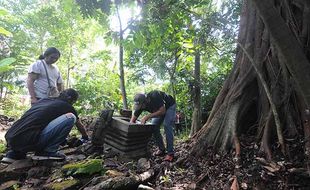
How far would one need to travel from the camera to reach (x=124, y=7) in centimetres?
575

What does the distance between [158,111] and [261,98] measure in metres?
1.71

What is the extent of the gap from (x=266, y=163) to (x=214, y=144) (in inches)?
44.5

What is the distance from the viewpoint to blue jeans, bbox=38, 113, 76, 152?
4781mm

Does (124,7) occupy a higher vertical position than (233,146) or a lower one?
higher

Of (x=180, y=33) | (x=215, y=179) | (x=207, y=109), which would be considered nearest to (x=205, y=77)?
(x=207, y=109)

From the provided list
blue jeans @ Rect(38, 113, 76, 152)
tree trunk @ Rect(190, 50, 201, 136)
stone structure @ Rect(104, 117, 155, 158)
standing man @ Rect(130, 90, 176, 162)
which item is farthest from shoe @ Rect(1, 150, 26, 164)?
tree trunk @ Rect(190, 50, 201, 136)

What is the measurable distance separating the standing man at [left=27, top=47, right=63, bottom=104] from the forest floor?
115 cm

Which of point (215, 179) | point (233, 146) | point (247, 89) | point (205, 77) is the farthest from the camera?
point (205, 77)

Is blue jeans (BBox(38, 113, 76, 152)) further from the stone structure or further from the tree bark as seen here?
the tree bark

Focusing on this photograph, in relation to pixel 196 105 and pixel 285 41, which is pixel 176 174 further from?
pixel 196 105

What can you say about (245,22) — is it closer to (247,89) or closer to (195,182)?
(247,89)

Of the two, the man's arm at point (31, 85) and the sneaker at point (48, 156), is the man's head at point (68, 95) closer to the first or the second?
the man's arm at point (31, 85)

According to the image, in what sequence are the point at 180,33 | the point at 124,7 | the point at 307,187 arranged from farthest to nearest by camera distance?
the point at 180,33, the point at 124,7, the point at 307,187

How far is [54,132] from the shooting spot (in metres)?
4.80
